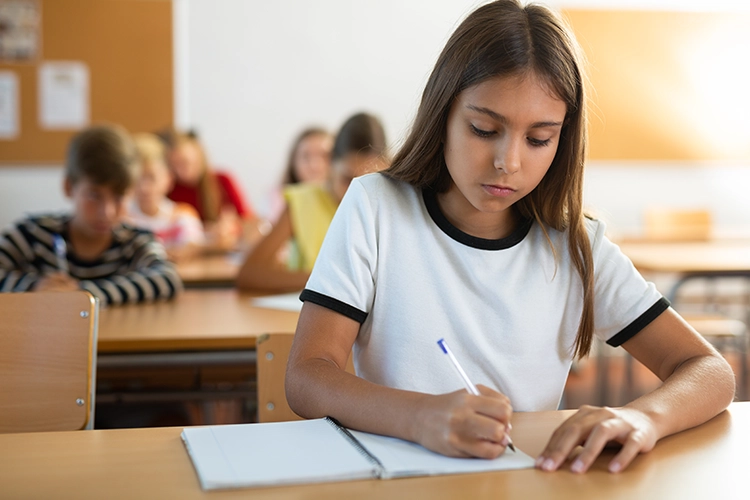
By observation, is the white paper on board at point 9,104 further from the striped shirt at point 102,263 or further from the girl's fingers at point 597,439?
the girl's fingers at point 597,439

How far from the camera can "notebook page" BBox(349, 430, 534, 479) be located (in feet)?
2.68

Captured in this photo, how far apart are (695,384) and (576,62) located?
1.50 ft

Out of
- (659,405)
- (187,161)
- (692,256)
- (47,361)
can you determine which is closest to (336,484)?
(659,405)

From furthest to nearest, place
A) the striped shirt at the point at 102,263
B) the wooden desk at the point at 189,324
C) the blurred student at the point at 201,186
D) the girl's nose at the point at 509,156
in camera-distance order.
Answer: the blurred student at the point at 201,186
the striped shirt at the point at 102,263
the wooden desk at the point at 189,324
the girl's nose at the point at 509,156

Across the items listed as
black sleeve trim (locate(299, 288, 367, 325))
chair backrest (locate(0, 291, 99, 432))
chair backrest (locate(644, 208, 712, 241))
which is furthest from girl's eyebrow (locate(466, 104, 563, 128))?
chair backrest (locate(644, 208, 712, 241))

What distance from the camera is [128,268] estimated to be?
226 cm

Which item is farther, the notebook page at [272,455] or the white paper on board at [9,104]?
the white paper on board at [9,104]

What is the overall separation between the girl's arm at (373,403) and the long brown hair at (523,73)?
281 mm

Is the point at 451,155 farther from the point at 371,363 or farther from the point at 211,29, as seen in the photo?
the point at 211,29

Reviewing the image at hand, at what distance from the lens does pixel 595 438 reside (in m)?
0.85

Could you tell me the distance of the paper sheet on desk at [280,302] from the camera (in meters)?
2.11

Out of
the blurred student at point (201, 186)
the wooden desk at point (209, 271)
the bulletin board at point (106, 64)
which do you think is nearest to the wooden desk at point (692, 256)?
the wooden desk at point (209, 271)

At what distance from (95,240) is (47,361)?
103 centimetres

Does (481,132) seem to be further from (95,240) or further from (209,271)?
(209,271)
